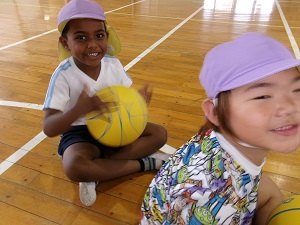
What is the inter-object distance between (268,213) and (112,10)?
5.19 meters

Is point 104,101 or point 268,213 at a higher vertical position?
point 104,101

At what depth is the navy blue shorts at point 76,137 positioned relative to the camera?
4.75ft

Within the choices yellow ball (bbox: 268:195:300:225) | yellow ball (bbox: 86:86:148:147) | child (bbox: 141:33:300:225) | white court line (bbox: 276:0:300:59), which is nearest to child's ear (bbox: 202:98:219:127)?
child (bbox: 141:33:300:225)

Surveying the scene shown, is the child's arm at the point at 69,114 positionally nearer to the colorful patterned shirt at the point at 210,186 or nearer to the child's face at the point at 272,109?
the colorful patterned shirt at the point at 210,186

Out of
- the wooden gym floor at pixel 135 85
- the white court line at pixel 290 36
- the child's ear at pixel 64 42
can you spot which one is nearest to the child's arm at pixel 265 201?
the wooden gym floor at pixel 135 85

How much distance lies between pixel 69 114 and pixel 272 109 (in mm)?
839

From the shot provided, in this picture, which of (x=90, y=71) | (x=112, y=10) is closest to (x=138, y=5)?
(x=112, y=10)

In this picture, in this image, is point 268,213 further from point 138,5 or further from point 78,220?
point 138,5

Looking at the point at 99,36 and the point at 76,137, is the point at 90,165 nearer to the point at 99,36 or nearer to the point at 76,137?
the point at 76,137

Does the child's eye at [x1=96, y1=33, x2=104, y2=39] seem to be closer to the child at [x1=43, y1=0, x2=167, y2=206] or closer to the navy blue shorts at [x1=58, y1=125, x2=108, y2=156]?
the child at [x1=43, y1=0, x2=167, y2=206]

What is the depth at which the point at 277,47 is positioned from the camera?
74 cm

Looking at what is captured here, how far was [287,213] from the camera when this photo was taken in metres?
1.01

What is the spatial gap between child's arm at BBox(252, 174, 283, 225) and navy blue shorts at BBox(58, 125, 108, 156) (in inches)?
32.2

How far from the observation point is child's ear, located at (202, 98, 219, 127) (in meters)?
0.82
